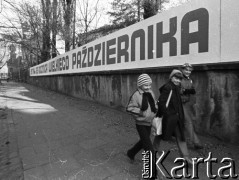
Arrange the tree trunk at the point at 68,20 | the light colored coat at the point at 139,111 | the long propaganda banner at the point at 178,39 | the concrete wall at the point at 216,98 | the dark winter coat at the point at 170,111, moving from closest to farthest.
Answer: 1. the light colored coat at the point at 139,111
2. the dark winter coat at the point at 170,111
3. the concrete wall at the point at 216,98
4. the long propaganda banner at the point at 178,39
5. the tree trunk at the point at 68,20

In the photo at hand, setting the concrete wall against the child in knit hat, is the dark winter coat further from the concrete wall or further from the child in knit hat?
the concrete wall

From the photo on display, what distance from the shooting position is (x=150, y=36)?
21.0 ft

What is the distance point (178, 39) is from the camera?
5.40 metres

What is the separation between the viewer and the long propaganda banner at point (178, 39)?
4395 mm

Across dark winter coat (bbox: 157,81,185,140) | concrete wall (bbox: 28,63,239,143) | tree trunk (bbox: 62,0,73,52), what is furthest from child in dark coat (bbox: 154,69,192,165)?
tree trunk (bbox: 62,0,73,52)

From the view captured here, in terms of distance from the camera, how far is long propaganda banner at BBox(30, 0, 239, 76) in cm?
439

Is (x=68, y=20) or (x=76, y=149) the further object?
(x=68, y=20)

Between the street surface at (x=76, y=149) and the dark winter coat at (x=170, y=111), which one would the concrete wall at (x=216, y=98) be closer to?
the street surface at (x=76, y=149)

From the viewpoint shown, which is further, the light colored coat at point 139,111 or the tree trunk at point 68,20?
the tree trunk at point 68,20

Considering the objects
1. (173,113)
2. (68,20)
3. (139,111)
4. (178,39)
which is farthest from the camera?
(68,20)

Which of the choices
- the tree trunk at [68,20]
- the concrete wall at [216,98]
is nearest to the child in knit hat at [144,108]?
the concrete wall at [216,98]

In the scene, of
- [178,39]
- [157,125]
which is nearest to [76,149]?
[157,125]

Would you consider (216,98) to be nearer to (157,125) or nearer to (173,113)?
(173,113)

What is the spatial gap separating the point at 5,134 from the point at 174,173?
451cm
